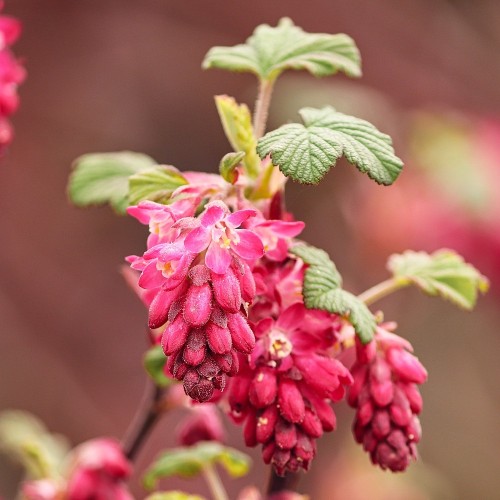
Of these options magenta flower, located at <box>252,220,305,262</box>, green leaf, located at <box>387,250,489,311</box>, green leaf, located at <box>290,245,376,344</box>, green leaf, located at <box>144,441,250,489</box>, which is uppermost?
green leaf, located at <box>387,250,489,311</box>

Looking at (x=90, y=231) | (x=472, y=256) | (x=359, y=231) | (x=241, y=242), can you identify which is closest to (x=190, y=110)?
(x=90, y=231)

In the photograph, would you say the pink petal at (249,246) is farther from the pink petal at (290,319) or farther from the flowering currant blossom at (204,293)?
the pink petal at (290,319)

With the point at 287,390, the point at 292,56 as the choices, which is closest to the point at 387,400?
the point at 287,390

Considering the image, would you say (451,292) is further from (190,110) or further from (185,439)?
(190,110)

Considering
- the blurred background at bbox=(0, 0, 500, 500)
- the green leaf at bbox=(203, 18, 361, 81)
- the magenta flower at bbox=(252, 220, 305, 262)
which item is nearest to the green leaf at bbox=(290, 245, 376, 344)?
the magenta flower at bbox=(252, 220, 305, 262)

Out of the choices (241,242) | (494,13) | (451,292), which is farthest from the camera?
(494,13)

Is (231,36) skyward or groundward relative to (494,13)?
groundward

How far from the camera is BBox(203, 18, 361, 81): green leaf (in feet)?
3.36

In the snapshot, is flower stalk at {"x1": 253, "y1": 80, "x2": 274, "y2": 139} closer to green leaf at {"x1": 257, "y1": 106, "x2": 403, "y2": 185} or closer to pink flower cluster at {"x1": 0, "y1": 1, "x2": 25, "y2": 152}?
green leaf at {"x1": 257, "y1": 106, "x2": 403, "y2": 185}

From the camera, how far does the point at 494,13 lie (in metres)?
3.80

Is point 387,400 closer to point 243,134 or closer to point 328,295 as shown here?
point 328,295

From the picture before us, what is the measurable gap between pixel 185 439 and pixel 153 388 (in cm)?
11

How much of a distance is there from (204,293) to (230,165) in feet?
0.51

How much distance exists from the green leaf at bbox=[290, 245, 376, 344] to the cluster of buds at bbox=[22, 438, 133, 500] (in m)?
0.52
